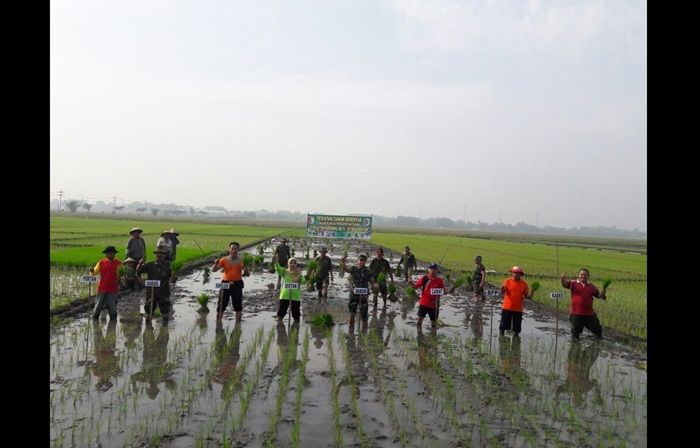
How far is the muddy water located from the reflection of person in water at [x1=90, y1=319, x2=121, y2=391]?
3 cm

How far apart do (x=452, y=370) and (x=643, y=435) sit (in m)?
2.66

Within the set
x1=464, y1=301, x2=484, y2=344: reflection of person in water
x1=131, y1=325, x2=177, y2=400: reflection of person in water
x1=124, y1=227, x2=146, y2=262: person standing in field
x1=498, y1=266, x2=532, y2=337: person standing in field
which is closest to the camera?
x1=131, y1=325, x2=177, y2=400: reflection of person in water

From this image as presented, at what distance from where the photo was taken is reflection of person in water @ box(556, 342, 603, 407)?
639 cm

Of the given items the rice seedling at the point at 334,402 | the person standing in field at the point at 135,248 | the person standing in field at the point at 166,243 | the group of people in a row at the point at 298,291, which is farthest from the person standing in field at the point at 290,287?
the person standing in field at the point at 166,243

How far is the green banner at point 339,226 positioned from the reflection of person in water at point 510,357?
20.5 meters

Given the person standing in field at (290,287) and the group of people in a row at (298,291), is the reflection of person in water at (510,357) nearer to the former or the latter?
the group of people in a row at (298,291)

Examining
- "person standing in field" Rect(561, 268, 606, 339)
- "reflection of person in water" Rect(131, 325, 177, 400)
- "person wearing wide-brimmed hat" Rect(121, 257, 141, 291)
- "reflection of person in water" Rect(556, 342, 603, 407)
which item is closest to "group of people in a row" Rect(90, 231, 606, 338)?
"person standing in field" Rect(561, 268, 606, 339)

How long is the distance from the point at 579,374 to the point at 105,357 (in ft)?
23.2

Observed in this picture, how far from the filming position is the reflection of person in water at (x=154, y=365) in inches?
241

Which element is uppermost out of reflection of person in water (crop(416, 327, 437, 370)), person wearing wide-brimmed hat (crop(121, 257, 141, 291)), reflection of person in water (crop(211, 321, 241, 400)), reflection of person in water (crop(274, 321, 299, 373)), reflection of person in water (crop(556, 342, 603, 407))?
person wearing wide-brimmed hat (crop(121, 257, 141, 291))

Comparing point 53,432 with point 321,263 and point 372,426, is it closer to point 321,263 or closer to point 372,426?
point 372,426

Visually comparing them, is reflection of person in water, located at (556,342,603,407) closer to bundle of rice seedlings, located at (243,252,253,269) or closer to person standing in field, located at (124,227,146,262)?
person standing in field, located at (124,227,146,262)

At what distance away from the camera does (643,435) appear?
17.0ft
